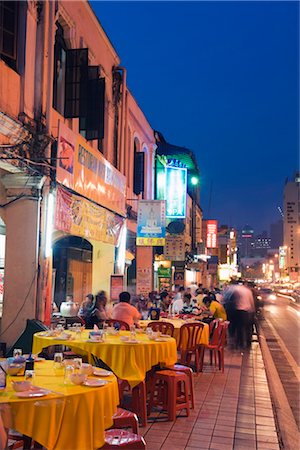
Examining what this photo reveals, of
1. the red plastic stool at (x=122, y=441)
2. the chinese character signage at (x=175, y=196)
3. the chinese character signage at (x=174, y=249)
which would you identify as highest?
the chinese character signage at (x=175, y=196)

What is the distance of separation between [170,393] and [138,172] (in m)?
14.4

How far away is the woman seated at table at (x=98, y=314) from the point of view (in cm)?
1078

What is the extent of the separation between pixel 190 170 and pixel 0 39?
1191 inches

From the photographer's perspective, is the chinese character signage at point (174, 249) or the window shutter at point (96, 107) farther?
the chinese character signage at point (174, 249)

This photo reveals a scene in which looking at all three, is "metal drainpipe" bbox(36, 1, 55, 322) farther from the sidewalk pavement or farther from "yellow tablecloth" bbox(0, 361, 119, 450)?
"yellow tablecloth" bbox(0, 361, 119, 450)

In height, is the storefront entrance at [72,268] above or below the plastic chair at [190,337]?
above

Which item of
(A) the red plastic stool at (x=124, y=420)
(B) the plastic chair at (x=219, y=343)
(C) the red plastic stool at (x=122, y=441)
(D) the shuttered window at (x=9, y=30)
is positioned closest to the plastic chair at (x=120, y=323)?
(B) the plastic chair at (x=219, y=343)

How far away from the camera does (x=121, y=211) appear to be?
1698 centimetres

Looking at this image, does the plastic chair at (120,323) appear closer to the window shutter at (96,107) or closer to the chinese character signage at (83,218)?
the chinese character signage at (83,218)

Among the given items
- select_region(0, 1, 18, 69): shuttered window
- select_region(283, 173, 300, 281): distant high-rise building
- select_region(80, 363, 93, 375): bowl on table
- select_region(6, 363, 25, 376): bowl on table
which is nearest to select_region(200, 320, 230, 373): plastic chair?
select_region(80, 363, 93, 375): bowl on table

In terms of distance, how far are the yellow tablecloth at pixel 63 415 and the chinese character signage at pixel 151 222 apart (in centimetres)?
1386

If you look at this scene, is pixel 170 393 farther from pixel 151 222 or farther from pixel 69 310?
pixel 151 222

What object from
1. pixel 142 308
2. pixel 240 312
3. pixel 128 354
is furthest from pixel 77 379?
pixel 142 308

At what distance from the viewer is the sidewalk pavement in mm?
6371
